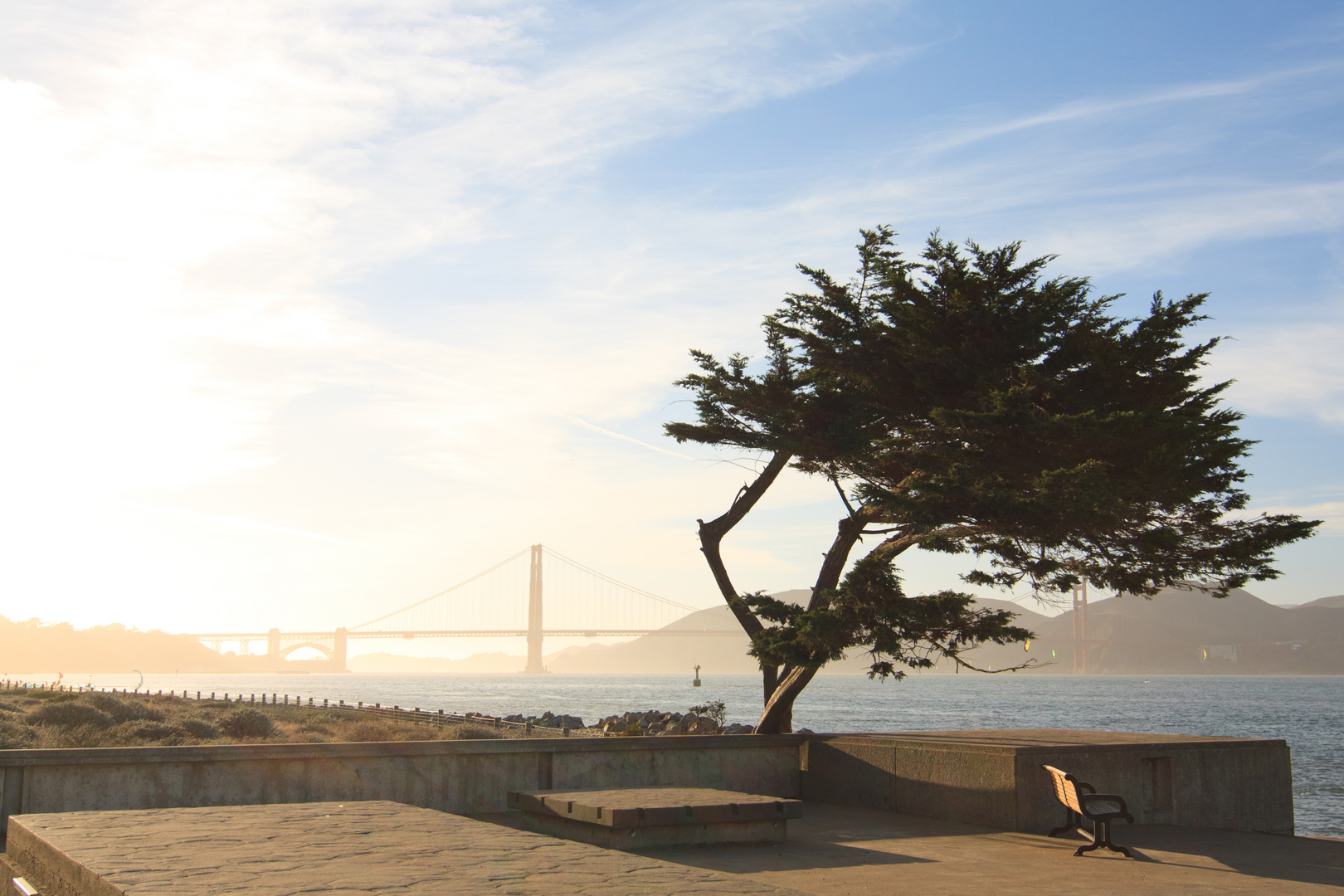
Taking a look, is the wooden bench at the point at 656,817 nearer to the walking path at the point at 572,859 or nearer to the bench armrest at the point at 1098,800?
the walking path at the point at 572,859

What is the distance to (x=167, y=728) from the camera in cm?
2819

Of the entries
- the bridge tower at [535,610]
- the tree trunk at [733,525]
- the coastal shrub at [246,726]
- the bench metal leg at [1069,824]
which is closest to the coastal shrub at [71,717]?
the coastal shrub at [246,726]

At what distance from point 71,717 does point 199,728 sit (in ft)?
14.0

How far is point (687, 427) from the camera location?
1305cm

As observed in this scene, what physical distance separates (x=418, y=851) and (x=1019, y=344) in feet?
27.3

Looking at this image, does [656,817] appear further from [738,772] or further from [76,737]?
[76,737]

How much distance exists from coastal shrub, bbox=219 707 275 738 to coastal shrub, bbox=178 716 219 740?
90 cm

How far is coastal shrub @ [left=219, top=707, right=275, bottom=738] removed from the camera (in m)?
33.0

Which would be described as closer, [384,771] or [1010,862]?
[1010,862]

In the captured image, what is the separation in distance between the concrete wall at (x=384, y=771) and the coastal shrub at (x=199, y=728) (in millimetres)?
22284

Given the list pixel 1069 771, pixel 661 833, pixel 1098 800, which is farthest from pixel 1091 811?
pixel 661 833

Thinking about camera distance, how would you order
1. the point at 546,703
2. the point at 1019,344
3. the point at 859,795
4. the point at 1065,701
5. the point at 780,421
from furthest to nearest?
the point at 1065,701, the point at 546,703, the point at 780,421, the point at 1019,344, the point at 859,795

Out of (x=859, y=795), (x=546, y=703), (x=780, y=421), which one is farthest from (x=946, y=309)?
(x=546, y=703)

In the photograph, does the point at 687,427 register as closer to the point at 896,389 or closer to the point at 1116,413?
the point at 896,389
